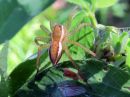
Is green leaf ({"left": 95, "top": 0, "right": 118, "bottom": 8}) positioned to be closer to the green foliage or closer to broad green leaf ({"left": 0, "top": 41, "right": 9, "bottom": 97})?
the green foliage

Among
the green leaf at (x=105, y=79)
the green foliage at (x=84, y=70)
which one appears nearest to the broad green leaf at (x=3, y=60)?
the green foliage at (x=84, y=70)

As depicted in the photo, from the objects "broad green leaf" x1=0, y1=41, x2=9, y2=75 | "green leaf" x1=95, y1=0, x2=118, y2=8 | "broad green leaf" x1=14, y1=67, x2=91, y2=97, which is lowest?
"broad green leaf" x1=14, y1=67, x2=91, y2=97

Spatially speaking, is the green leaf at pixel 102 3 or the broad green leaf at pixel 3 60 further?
the green leaf at pixel 102 3

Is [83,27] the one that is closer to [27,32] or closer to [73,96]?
[73,96]

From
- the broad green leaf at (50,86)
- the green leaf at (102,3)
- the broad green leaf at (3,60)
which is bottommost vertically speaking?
the broad green leaf at (50,86)

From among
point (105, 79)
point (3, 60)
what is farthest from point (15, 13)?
point (105, 79)

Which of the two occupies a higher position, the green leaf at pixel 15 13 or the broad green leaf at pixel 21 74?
the green leaf at pixel 15 13

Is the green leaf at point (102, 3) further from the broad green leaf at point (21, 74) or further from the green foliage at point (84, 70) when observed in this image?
the broad green leaf at point (21, 74)

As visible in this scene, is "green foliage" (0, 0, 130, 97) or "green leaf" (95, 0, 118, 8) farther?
"green leaf" (95, 0, 118, 8)

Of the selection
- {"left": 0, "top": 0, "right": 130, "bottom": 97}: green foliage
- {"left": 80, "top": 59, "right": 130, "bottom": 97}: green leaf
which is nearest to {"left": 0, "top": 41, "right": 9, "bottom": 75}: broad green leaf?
{"left": 0, "top": 0, "right": 130, "bottom": 97}: green foliage
